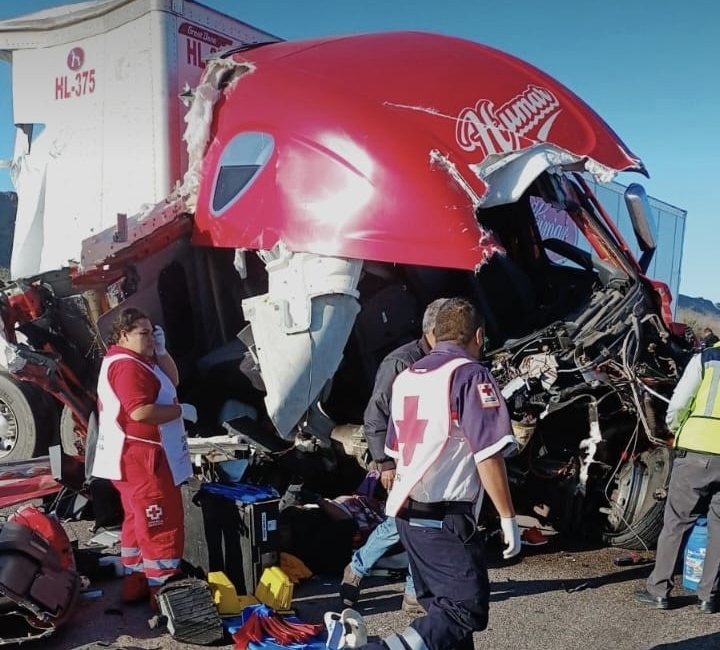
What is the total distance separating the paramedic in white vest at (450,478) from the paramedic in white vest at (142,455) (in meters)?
1.52

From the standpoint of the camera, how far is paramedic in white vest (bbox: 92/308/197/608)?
409 centimetres

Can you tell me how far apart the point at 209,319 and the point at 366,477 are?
66.0 inches

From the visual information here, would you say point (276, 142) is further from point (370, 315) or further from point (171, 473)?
point (171, 473)

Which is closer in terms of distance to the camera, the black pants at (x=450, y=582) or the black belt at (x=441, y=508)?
the black pants at (x=450, y=582)

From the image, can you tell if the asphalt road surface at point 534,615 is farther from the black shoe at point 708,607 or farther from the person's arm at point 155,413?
the person's arm at point 155,413

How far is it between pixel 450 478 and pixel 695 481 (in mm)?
2011

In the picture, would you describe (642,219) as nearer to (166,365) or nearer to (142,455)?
(166,365)

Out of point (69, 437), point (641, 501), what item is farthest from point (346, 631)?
point (69, 437)

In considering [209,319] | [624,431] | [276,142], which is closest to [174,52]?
[276,142]

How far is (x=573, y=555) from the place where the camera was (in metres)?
5.15

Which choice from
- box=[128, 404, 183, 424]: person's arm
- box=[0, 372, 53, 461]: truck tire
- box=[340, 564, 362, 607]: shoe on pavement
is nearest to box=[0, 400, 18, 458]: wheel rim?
box=[0, 372, 53, 461]: truck tire

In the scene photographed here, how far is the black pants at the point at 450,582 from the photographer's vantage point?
9.34 ft

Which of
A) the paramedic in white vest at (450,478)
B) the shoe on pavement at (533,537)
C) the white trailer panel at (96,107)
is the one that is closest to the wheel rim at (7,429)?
the white trailer panel at (96,107)

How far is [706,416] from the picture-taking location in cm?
429
